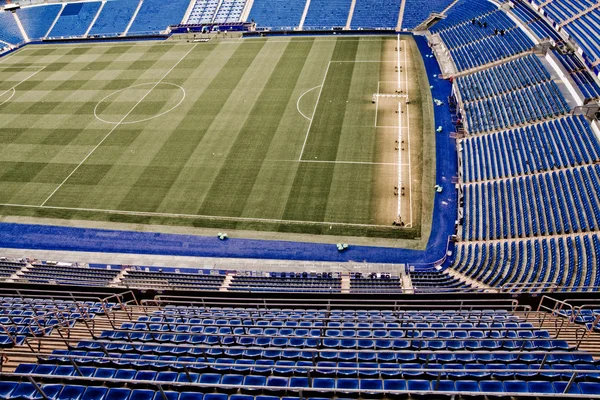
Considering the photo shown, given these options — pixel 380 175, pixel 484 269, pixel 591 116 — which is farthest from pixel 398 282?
pixel 591 116

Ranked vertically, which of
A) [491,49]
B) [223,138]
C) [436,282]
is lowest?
[436,282]

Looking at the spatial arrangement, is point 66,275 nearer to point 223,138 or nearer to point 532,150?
point 223,138

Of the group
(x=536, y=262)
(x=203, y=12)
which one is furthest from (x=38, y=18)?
(x=536, y=262)

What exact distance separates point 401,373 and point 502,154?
102ft

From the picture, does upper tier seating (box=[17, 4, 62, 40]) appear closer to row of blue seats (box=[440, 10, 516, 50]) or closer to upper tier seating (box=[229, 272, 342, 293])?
row of blue seats (box=[440, 10, 516, 50])

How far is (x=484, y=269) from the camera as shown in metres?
28.9

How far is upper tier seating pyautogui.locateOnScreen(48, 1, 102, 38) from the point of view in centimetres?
8162

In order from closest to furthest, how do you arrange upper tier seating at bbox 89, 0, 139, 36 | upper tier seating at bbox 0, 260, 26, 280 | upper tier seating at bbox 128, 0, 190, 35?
upper tier seating at bbox 0, 260, 26, 280 < upper tier seating at bbox 128, 0, 190, 35 < upper tier seating at bbox 89, 0, 139, 36

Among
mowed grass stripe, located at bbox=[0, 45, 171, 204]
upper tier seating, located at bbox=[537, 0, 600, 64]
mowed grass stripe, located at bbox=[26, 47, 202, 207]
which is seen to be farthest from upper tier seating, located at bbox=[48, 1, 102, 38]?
upper tier seating, located at bbox=[537, 0, 600, 64]

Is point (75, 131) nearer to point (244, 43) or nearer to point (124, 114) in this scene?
point (124, 114)

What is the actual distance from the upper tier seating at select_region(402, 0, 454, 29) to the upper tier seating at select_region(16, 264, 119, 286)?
61.8 meters

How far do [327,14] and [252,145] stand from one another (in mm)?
41785

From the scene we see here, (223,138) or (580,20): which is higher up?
(580,20)

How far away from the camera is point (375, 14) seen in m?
73.0
